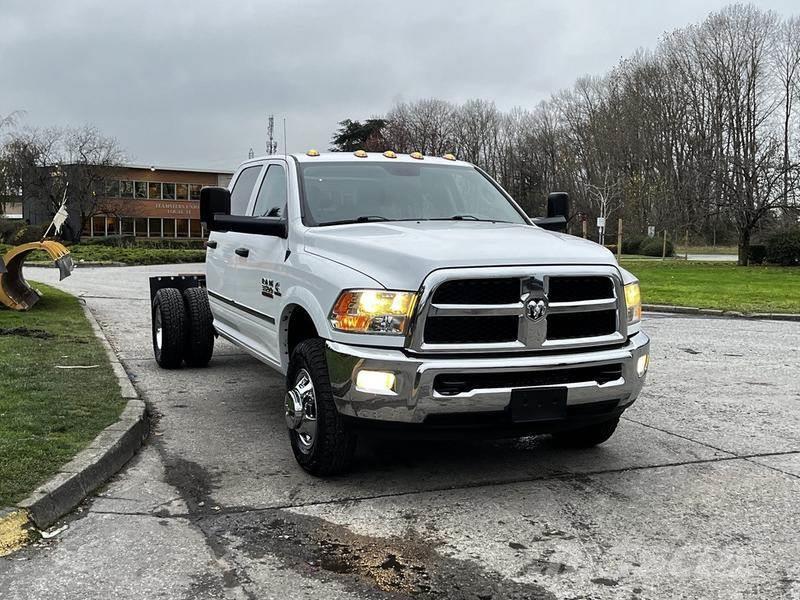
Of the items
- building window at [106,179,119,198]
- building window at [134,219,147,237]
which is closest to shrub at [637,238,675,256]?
building window at [106,179,119,198]

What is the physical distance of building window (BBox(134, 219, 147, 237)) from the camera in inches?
2734

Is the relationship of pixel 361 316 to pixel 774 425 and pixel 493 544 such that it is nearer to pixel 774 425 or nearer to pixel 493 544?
pixel 493 544

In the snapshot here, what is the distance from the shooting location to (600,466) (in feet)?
17.5

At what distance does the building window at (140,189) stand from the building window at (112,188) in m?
6.95

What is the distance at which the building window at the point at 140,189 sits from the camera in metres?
67.5

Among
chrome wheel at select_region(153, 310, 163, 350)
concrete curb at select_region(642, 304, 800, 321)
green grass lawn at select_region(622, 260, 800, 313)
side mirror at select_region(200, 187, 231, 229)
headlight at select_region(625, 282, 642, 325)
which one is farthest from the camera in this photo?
green grass lawn at select_region(622, 260, 800, 313)

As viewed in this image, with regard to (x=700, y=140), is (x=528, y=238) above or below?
below

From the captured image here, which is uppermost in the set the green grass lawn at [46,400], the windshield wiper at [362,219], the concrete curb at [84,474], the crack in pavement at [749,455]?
the windshield wiper at [362,219]

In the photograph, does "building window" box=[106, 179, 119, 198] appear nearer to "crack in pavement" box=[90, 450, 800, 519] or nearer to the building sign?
the building sign

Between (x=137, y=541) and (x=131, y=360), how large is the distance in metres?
5.80

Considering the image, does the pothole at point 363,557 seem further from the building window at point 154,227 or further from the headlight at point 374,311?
the building window at point 154,227

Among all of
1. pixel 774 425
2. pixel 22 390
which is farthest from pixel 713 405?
pixel 22 390

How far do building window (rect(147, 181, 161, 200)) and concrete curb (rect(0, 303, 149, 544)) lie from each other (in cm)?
6569

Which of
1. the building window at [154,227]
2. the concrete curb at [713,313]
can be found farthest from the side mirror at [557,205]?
the building window at [154,227]
